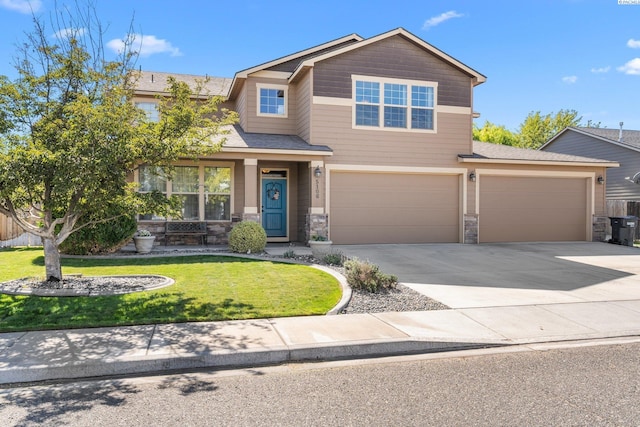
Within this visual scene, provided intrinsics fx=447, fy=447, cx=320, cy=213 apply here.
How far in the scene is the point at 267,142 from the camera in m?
13.9

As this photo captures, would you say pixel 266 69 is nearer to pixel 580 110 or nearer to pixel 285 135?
pixel 285 135

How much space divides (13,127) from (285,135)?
917cm

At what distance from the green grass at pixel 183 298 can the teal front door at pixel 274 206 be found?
16.2ft

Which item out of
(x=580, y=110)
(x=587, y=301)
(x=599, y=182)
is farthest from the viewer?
(x=580, y=110)

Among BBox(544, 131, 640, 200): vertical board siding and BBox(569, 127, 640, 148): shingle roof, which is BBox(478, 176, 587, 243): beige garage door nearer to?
BBox(544, 131, 640, 200): vertical board siding

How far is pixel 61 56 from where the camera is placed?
7.43 meters

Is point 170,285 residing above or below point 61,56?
below

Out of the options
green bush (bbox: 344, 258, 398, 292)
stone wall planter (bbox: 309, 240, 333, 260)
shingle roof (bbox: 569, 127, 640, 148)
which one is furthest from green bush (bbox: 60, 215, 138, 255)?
shingle roof (bbox: 569, 127, 640, 148)

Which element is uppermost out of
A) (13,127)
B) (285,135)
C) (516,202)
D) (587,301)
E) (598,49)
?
(598,49)

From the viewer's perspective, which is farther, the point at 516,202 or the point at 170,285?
the point at 516,202

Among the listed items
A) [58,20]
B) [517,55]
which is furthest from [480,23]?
[58,20]

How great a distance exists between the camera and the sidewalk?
4621mm

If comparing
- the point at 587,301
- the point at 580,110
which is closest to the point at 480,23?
the point at 587,301

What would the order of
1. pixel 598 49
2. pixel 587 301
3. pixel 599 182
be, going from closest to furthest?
pixel 587 301
pixel 599 182
pixel 598 49
